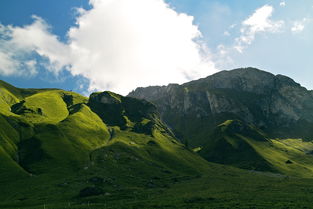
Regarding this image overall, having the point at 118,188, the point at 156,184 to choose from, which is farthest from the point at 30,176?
the point at 156,184

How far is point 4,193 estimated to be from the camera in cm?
14275

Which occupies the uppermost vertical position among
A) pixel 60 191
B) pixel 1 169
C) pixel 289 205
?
pixel 1 169

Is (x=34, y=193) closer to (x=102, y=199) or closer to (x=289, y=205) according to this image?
(x=102, y=199)

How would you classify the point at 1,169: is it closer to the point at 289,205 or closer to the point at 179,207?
the point at 179,207

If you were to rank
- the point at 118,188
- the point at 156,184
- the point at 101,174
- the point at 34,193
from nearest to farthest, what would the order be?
the point at 34,193, the point at 118,188, the point at 156,184, the point at 101,174

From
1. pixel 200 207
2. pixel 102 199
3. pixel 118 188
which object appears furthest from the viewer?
pixel 118 188

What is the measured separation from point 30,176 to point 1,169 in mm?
17317

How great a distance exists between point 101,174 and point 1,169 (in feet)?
192

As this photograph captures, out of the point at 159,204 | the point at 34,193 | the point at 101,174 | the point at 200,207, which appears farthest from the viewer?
the point at 101,174

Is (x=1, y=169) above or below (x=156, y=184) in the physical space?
above

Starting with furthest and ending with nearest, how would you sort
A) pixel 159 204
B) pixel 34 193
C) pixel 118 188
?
pixel 118 188 → pixel 34 193 → pixel 159 204

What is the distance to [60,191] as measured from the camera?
140 metres

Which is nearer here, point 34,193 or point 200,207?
point 200,207

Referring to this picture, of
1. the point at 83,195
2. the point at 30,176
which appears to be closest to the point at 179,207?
the point at 83,195
